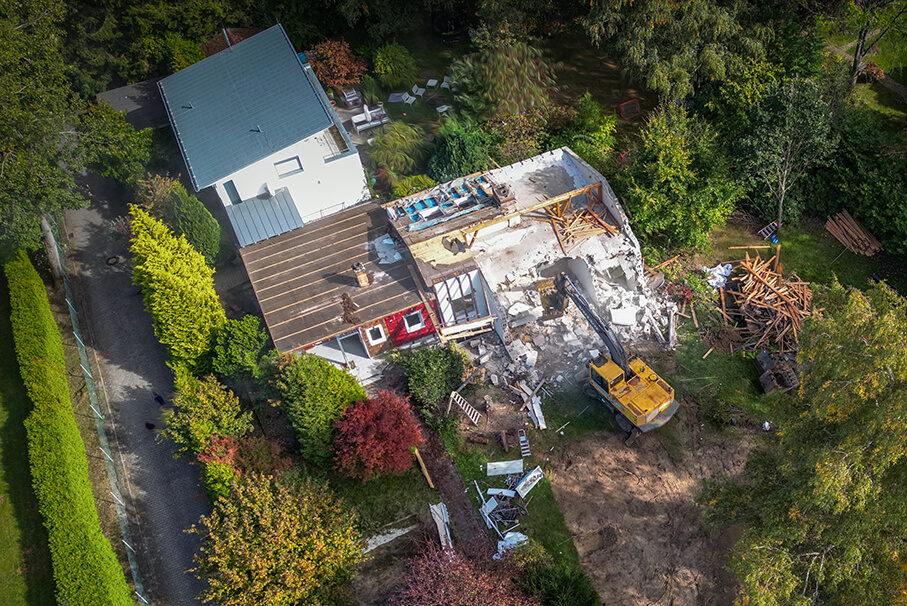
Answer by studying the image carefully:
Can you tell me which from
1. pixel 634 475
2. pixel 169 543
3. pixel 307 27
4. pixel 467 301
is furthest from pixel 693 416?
pixel 307 27

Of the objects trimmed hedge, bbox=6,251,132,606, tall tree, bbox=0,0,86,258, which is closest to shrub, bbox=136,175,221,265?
tall tree, bbox=0,0,86,258

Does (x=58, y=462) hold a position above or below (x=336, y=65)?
below

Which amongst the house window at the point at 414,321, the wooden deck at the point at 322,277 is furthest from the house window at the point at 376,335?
the wooden deck at the point at 322,277

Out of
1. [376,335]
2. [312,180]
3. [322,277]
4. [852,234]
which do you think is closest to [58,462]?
[322,277]

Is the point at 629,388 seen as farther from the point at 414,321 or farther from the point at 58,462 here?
Answer: the point at 58,462

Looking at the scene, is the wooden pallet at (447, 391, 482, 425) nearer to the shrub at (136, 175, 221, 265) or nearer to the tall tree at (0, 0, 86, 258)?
the shrub at (136, 175, 221, 265)

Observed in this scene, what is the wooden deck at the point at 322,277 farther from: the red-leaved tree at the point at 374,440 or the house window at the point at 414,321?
the red-leaved tree at the point at 374,440

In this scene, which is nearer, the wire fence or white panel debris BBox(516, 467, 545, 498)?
the wire fence
